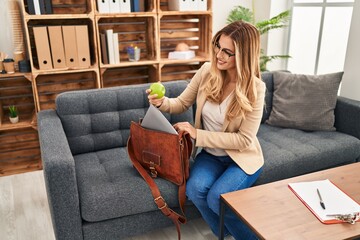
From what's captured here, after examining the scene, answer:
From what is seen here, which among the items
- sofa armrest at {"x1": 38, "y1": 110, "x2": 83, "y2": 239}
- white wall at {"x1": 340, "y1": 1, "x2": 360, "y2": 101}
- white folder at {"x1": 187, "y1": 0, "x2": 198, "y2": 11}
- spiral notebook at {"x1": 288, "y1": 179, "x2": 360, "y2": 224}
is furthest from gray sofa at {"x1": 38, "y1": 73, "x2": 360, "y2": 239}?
white folder at {"x1": 187, "y1": 0, "x2": 198, "y2": 11}

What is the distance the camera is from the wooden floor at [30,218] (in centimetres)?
195

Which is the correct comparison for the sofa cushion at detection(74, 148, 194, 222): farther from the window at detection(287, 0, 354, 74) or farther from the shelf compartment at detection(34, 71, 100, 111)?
the window at detection(287, 0, 354, 74)

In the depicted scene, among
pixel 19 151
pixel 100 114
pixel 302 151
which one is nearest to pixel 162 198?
pixel 100 114

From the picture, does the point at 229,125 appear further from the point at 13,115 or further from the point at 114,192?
the point at 13,115

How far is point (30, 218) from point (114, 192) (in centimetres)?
83

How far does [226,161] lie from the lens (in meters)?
1.81

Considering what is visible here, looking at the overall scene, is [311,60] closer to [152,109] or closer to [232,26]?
[232,26]

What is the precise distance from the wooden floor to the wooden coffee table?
19.1 inches

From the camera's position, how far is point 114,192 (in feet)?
5.43

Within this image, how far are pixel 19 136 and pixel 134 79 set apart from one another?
1147 mm

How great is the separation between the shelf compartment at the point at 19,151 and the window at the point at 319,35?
102 inches

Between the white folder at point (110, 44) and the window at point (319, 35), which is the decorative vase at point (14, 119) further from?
the window at point (319, 35)

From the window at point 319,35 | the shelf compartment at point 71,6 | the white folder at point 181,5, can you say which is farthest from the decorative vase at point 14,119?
the window at point 319,35

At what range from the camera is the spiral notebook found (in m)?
1.27
